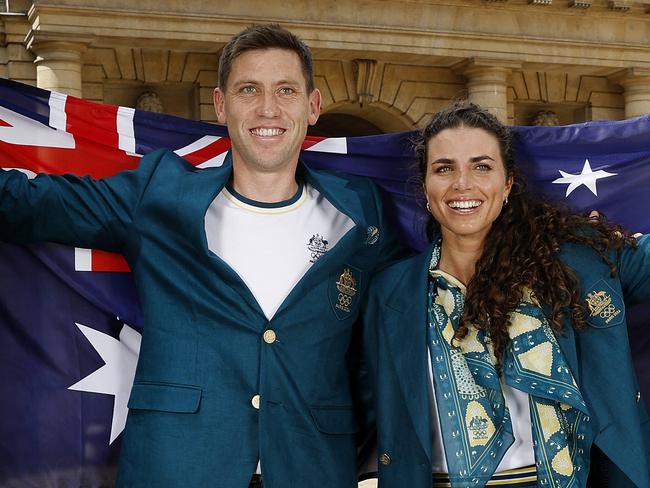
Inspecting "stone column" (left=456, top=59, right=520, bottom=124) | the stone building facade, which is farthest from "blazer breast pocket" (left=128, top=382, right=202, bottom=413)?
"stone column" (left=456, top=59, right=520, bottom=124)

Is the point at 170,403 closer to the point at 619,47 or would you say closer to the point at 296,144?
the point at 296,144

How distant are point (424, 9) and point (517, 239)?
14.6 meters

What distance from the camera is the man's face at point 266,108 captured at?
3670 mm

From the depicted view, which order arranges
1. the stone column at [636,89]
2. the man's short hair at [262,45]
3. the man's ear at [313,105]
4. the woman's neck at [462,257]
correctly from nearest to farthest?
the woman's neck at [462,257] → the man's short hair at [262,45] → the man's ear at [313,105] → the stone column at [636,89]

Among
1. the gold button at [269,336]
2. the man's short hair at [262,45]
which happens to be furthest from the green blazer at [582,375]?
the man's short hair at [262,45]

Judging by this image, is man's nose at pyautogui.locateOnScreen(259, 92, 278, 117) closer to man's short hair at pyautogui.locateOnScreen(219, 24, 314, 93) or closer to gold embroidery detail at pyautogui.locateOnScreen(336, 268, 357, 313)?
man's short hair at pyautogui.locateOnScreen(219, 24, 314, 93)

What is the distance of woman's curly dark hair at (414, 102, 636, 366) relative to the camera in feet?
11.3

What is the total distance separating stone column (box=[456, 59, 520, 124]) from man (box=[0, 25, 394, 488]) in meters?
14.9

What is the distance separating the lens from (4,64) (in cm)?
1653

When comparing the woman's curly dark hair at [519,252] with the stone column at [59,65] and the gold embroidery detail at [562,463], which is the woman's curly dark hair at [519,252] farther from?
the stone column at [59,65]

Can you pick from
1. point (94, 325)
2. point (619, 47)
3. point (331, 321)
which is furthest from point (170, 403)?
point (619, 47)

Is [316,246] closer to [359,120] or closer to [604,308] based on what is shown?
[604,308]

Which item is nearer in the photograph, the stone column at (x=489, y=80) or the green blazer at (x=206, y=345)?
the green blazer at (x=206, y=345)

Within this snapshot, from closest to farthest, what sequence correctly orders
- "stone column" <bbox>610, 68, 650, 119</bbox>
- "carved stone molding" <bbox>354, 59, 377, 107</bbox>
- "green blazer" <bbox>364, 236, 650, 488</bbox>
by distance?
1. "green blazer" <bbox>364, 236, 650, 488</bbox>
2. "carved stone molding" <bbox>354, 59, 377, 107</bbox>
3. "stone column" <bbox>610, 68, 650, 119</bbox>
